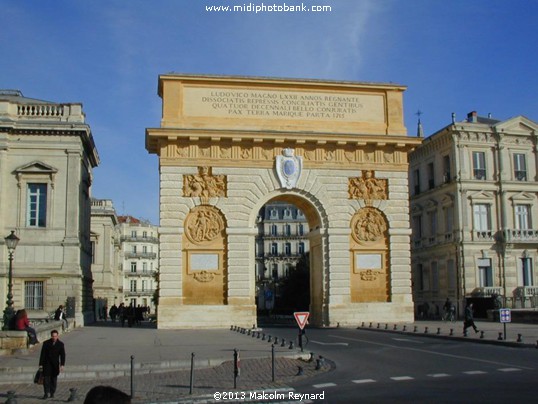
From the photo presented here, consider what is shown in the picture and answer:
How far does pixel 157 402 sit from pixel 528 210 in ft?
124

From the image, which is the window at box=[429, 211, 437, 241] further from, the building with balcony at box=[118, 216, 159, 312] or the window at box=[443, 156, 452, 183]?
the building with balcony at box=[118, 216, 159, 312]

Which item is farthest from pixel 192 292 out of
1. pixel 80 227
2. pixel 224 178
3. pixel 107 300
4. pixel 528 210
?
pixel 107 300

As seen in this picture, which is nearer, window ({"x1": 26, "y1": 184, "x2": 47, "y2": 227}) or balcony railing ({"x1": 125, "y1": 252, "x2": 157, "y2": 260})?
window ({"x1": 26, "y1": 184, "x2": 47, "y2": 227})

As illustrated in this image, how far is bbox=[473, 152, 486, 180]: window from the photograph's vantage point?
44.9m

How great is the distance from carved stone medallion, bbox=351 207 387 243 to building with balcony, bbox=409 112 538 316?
9715 millimetres

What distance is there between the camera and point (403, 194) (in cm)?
3688

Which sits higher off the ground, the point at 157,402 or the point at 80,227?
the point at 80,227

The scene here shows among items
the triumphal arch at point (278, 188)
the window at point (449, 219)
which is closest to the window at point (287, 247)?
the window at point (449, 219)

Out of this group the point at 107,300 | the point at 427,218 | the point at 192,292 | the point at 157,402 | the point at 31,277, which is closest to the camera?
the point at 157,402

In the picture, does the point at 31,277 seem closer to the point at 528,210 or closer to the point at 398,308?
the point at 398,308

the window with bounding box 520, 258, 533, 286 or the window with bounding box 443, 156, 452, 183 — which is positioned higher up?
the window with bounding box 443, 156, 452, 183

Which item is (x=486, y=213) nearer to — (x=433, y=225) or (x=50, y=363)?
(x=433, y=225)

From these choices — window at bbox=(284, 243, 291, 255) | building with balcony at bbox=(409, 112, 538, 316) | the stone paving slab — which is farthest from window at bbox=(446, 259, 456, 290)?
window at bbox=(284, 243, 291, 255)

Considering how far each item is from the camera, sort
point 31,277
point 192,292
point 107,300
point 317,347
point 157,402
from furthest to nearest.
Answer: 1. point 107,300
2. point 31,277
3. point 192,292
4. point 317,347
5. point 157,402
